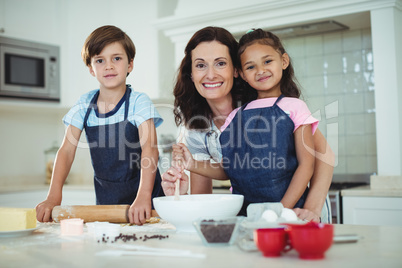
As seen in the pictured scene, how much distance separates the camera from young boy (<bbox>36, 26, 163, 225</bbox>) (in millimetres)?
1622

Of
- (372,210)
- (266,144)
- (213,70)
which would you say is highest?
(213,70)

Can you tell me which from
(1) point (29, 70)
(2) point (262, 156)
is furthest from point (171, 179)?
(1) point (29, 70)

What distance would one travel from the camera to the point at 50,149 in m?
3.79

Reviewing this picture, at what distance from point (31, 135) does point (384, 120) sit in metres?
2.86

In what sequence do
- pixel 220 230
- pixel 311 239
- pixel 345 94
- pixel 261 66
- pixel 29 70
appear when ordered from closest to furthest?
pixel 311 239, pixel 220 230, pixel 261 66, pixel 345 94, pixel 29 70

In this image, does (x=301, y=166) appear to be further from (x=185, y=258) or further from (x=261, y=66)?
(x=185, y=258)

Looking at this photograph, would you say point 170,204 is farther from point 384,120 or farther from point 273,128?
point 384,120

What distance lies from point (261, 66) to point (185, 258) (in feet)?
3.02

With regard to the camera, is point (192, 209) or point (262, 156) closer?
point (192, 209)

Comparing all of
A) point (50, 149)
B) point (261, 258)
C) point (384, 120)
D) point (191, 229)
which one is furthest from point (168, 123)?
point (261, 258)

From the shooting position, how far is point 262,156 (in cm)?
143

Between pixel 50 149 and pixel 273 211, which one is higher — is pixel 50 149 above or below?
above

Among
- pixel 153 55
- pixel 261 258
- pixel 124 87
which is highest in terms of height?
pixel 153 55

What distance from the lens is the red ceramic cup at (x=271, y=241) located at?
76 centimetres
